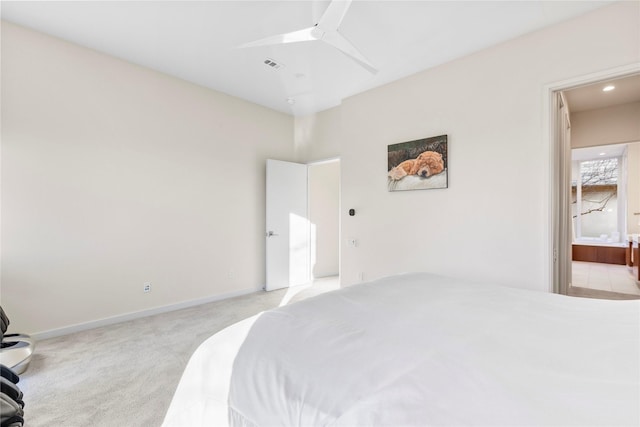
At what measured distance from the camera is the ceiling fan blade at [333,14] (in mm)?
1831

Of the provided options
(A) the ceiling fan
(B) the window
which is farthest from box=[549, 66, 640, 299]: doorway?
(B) the window

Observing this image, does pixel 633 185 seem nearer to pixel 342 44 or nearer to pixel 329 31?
pixel 342 44

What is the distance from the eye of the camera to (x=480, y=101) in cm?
291

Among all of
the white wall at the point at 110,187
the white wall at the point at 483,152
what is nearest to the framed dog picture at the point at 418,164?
the white wall at the point at 483,152

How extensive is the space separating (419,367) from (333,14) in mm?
2128

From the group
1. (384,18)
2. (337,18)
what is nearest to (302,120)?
(384,18)

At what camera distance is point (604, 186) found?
689 cm

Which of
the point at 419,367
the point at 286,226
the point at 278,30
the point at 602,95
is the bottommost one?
the point at 419,367

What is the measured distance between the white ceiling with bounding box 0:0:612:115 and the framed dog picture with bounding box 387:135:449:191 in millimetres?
869

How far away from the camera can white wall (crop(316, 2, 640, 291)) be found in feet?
8.02

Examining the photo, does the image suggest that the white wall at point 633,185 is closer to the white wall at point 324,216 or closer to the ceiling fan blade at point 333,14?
the white wall at point 324,216

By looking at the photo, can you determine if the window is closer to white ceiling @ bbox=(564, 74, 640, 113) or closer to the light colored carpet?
white ceiling @ bbox=(564, 74, 640, 113)

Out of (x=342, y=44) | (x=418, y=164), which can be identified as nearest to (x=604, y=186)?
(x=418, y=164)

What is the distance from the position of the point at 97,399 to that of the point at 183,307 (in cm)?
183
